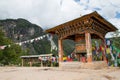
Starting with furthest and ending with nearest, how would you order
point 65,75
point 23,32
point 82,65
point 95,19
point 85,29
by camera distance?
1. point 23,32
2. point 95,19
3. point 85,29
4. point 82,65
5. point 65,75

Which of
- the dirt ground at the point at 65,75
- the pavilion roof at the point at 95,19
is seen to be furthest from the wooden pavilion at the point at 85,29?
the dirt ground at the point at 65,75

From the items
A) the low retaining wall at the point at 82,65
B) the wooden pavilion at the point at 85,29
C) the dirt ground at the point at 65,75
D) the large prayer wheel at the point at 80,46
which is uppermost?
the wooden pavilion at the point at 85,29

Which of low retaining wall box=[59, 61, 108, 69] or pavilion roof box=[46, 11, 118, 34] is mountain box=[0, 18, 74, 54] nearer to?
pavilion roof box=[46, 11, 118, 34]

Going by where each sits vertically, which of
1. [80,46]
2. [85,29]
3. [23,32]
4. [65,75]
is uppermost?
[23,32]

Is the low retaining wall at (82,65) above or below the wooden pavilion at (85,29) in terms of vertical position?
below

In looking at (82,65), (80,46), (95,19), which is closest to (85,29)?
(95,19)

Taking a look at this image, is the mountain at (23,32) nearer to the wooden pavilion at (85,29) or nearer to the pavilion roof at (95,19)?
the pavilion roof at (95,19)

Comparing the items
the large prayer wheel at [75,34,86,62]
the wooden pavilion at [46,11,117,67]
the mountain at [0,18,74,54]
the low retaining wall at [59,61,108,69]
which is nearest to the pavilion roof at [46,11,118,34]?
the wooden pavilion at [46,11,117,67]

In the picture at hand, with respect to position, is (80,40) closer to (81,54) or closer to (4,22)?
(81,54)

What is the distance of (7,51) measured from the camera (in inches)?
1953

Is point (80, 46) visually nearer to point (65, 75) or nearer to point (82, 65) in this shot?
point (82, 65)

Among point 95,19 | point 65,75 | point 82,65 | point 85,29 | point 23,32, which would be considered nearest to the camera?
point 65,75

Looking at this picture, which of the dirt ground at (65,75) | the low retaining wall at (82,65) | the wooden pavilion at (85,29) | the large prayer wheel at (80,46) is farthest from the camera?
the large prayer wheel at (80,46)

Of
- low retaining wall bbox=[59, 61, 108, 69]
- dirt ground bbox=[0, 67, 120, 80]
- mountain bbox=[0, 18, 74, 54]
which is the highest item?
mountain bbox=[0, 18, 74, 54]
